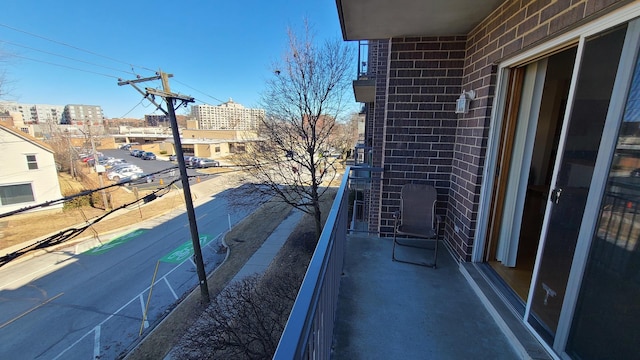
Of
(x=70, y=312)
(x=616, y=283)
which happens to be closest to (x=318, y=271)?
(x=616, y=283)

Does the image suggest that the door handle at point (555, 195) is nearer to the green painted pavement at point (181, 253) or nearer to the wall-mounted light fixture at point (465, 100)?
the wall-mounted light fixture at point (465, 100)

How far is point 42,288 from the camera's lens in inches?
329

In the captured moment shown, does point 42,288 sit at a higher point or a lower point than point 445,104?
lower

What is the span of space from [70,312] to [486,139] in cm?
1097

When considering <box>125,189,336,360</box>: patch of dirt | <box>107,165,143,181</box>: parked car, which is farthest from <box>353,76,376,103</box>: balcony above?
<box>107,165,143,181</box>: parked car

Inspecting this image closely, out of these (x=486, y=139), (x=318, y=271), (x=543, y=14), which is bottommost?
(x=318, y=271)

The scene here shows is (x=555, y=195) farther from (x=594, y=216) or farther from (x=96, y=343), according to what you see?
(x=96, y=343)

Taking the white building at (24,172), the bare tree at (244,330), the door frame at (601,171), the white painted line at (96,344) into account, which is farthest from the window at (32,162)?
the door frame at (601,171)

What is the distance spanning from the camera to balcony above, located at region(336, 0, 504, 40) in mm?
1999

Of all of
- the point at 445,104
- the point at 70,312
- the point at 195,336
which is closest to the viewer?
the point at 445,104

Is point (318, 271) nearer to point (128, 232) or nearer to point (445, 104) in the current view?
point (445, 104)

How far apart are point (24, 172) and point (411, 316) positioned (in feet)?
70.9

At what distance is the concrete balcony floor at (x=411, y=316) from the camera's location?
61.3 inches

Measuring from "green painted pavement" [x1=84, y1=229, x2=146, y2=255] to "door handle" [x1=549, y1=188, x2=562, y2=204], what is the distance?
14.3 metres
